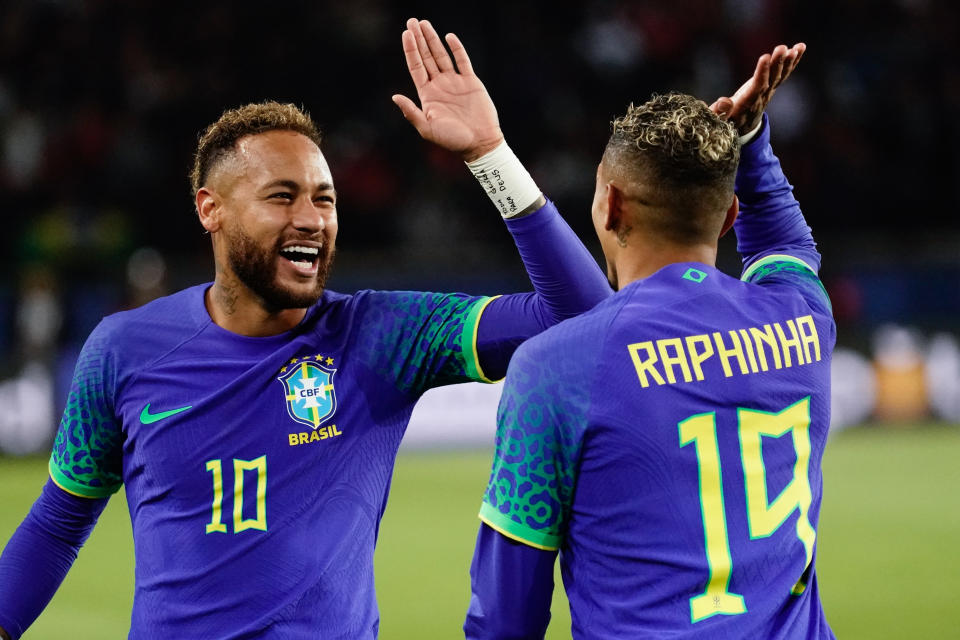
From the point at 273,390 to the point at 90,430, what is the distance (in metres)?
0.52

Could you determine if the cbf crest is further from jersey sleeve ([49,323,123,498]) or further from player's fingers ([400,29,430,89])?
player's fingers ([400,29,430,89])

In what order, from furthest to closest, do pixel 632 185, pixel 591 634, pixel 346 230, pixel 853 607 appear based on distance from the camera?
pixel 346 230 < pixel 853 607 < pixel 632 185 < pixel 591 634

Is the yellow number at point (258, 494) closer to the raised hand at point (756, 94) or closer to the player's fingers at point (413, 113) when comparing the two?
the player's fingers at point (413, 113)

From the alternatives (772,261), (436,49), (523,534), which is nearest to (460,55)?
(436,49)

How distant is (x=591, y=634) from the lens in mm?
2492

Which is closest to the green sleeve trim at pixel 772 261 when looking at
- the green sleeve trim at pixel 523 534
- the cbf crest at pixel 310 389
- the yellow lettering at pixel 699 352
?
the yellow lettering at pixel 699 352

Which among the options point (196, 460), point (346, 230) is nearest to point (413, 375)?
point (196, 460)

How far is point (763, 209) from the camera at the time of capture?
3.18 meters

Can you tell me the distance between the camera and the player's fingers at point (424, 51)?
3324mm

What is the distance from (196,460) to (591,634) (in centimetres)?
125

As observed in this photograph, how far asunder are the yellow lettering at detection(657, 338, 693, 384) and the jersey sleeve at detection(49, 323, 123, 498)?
1596mm

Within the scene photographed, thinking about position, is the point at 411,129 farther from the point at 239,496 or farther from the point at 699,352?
the point at 699,352

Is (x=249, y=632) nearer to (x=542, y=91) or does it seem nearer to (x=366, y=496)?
(x=366, y=496)

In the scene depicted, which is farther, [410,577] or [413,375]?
[410,577]
